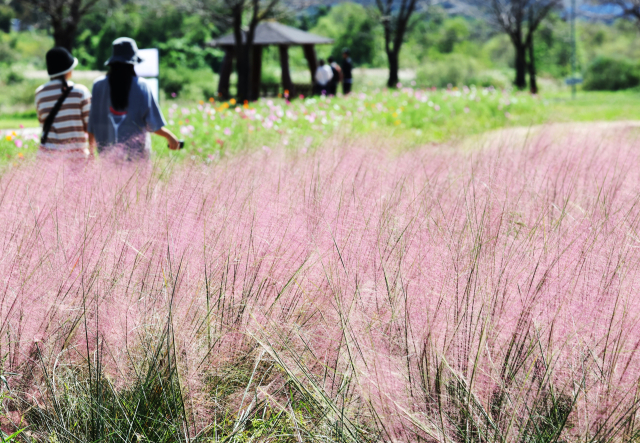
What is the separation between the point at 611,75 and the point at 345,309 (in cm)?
3399

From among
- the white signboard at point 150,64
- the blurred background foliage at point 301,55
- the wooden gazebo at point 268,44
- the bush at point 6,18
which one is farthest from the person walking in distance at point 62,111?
the bush at point 6,18

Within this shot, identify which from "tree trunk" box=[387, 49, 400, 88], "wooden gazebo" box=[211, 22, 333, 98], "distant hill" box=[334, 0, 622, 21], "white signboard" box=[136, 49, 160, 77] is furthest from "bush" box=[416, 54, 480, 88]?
"white signboard" box=[136, 49, 160, 77]

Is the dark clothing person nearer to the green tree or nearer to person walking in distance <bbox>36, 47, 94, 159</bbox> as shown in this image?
person walking in distance <bbox>36, 47, 94, 159</bbox>

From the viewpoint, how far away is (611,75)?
1259 inches

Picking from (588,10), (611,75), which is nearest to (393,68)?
(588,10)

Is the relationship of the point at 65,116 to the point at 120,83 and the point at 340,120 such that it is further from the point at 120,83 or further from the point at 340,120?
the point at 340,120

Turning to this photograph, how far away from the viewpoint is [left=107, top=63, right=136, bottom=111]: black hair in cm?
433

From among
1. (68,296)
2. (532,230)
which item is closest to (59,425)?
(68,296)

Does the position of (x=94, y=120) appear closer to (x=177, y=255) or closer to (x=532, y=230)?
(x=177, y=255)

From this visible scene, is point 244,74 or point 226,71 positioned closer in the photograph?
point 244,74

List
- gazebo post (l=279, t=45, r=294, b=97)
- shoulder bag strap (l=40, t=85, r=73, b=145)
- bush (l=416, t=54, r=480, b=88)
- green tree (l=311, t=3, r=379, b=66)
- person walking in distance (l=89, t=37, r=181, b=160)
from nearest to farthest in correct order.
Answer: person walking in distance (l=89, t=37, r=181, b=160), shoulder bag strap (l=40, t=85, r=73, b=145), gazebo post (l=279, t=45, r=294, b=97), bush (l=416, t=54, r=480, b=88), green tree (l=311, t=3, r=379, b=66)

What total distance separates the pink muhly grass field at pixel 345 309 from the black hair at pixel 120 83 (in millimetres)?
1494

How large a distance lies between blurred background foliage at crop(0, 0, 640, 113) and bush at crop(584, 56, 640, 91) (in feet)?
0.16

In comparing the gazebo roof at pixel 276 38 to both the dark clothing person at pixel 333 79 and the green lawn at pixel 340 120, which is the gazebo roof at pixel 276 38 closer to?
the dark clothing person at pixel 333 79
